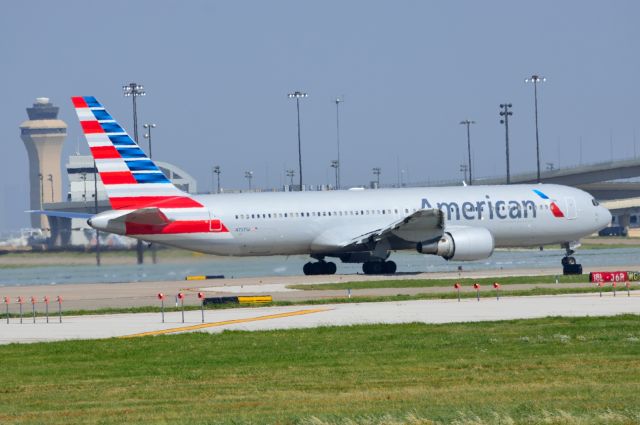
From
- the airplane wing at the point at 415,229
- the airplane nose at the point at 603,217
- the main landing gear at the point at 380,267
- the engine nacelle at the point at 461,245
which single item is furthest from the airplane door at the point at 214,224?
the airplane nose at the point at 603,217

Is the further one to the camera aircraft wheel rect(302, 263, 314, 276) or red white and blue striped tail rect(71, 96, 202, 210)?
aircraft wheel rect(302, 263, 314, 276)

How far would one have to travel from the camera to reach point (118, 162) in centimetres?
5803

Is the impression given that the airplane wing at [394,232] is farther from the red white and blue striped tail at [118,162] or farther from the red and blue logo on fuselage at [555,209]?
the red white and blue striped tail at [118,162]

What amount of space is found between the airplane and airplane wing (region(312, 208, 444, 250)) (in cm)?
5

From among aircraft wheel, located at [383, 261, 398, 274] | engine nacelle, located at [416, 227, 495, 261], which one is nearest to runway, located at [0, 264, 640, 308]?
engine nacelle, located at [416, 227, 495, 261]

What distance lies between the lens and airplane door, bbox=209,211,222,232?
60.0 metres

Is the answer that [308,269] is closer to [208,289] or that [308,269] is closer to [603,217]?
[208,289]

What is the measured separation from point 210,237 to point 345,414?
4083cm

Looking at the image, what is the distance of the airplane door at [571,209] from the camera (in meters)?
65.5

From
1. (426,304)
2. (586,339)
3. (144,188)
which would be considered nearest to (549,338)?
(586,339)

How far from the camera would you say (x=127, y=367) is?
2667 centimetres

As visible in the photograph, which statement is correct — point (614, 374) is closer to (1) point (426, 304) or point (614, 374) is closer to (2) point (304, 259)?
(1) point (426, 304)

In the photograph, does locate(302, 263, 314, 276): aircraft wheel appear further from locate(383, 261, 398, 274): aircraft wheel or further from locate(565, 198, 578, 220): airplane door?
locate(565, 198, 578, 220): airplane door

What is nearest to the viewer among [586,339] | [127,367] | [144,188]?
[127,367]
